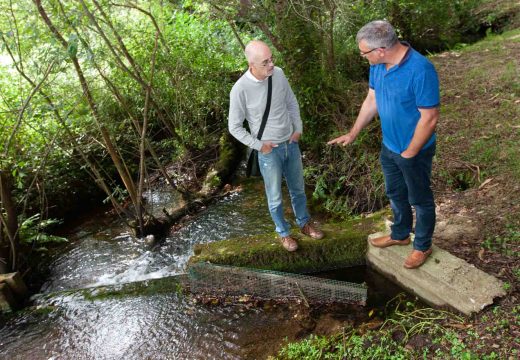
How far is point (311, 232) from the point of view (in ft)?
12.8

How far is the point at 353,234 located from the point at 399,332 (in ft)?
3.84

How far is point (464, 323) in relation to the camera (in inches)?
108

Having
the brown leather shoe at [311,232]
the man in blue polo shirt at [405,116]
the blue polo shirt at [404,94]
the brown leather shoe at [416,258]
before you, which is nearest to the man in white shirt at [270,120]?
the brown leather shoe at [311,232]

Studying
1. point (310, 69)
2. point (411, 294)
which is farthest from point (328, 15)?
point (411, 294)

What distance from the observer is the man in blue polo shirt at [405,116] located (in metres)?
2.40

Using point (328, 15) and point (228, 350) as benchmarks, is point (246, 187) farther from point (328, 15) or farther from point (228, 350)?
point (228, 350)

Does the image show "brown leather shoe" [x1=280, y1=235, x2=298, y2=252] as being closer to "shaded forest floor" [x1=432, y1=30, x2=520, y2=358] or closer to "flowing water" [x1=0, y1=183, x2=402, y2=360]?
"flowing water" [x1=0, y1=183, x2=402, y2=360]

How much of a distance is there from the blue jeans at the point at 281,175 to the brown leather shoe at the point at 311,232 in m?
0.20

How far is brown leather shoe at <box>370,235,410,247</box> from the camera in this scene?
3443mm

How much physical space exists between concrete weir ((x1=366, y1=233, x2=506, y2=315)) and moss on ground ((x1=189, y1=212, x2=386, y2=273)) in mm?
362

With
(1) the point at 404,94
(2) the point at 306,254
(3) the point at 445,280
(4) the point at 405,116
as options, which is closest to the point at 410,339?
(3) the point at 445,280

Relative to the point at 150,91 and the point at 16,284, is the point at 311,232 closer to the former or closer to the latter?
the point at 150,91

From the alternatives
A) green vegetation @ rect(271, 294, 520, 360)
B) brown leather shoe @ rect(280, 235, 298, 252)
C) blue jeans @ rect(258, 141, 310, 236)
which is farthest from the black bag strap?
green vegetation @ rect(271, 294, 520, 360)

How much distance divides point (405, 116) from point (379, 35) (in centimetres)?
56
